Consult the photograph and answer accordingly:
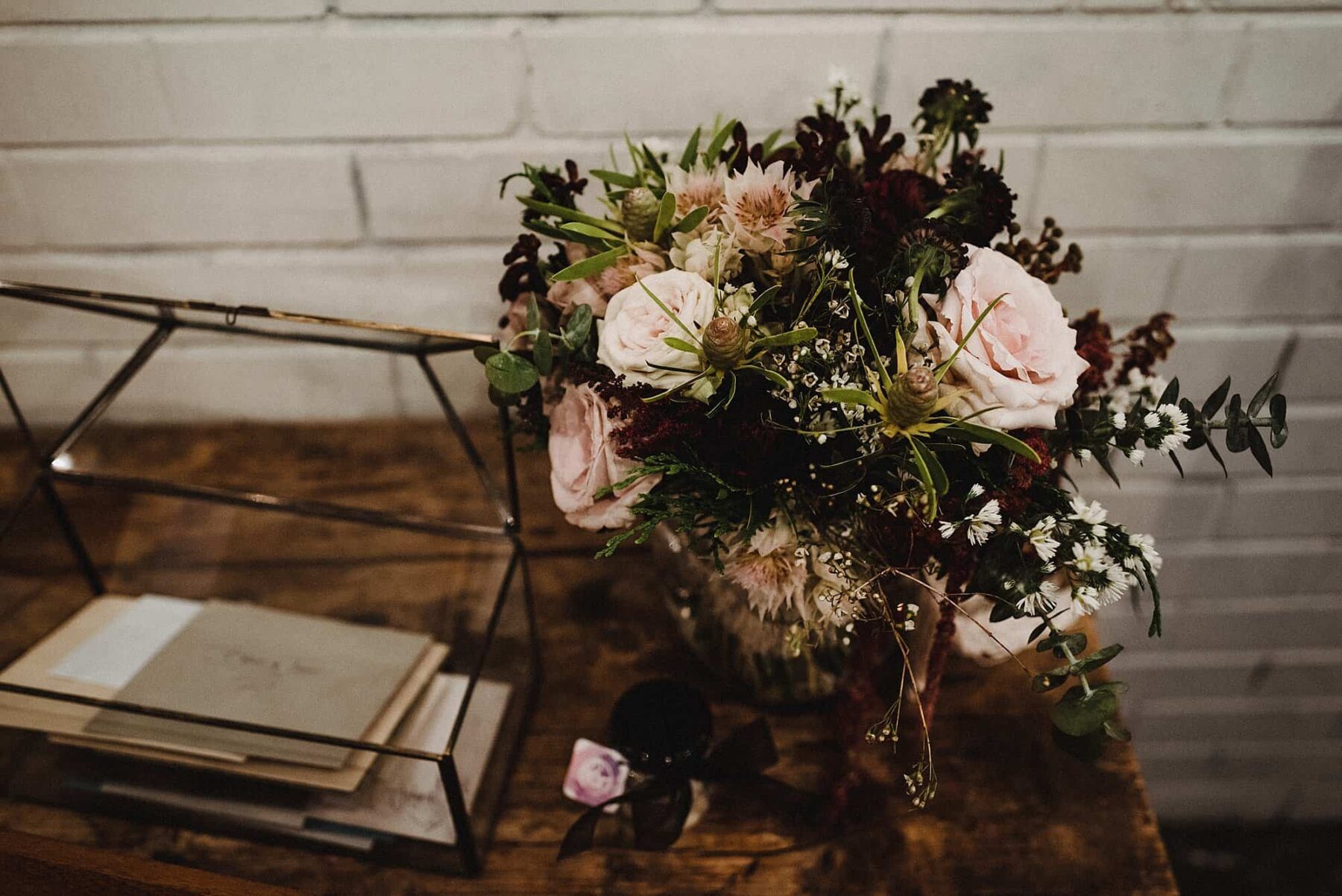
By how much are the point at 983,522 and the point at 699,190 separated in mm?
293

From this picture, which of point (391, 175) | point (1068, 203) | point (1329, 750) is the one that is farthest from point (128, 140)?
point (1329, 750)

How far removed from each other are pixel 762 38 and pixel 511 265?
14.8 inches

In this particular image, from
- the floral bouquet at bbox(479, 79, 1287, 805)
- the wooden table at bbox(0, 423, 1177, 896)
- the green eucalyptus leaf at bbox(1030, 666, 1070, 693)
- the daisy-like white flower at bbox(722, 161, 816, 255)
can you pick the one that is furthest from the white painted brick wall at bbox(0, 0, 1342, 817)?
the green eucalyptus leaf at bbox(1030, 666, 1070, 693)

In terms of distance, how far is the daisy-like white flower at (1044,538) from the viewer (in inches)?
21.1

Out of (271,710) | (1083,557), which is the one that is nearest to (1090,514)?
(1083,557)

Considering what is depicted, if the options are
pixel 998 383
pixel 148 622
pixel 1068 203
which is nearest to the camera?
pixel 998 383

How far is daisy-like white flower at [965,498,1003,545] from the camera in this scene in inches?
20.7

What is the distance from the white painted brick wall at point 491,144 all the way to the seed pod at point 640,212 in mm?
328

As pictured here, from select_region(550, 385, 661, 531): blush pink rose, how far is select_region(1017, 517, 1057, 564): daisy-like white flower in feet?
0.78

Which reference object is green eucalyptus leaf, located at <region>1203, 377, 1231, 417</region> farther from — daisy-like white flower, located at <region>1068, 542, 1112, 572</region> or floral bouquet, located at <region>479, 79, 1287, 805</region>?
daisy-like white flower, located at <region>1068, 542, 1112, 572</region>

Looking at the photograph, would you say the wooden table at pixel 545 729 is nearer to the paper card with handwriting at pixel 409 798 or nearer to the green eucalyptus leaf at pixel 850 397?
the paper card with handwriting at pixel 409 798

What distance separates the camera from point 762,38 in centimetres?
85

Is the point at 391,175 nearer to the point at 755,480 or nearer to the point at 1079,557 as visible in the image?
the point at 755,480

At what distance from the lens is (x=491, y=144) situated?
91 cm
